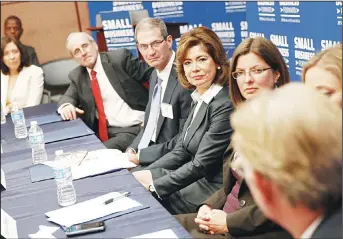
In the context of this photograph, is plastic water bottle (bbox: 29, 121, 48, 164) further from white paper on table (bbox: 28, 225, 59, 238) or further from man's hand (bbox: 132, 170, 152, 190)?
white paper on table (bbox: 28, 225, 59, 238)

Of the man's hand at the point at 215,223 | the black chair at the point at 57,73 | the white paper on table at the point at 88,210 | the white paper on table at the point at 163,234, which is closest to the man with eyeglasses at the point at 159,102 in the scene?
the man's hand at the point at 215,223

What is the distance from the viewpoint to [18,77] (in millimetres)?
5078

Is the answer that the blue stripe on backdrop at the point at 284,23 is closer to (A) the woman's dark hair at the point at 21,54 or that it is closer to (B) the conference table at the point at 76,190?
(B) the conference table at the point at 76,190

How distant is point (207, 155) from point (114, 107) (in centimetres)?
179

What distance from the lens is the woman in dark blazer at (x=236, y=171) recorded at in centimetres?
221

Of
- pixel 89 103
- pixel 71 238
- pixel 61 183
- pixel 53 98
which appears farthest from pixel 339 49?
pixel 53 98

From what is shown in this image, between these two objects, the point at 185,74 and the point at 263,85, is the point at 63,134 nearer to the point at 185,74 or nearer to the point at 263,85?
the point at 185,74

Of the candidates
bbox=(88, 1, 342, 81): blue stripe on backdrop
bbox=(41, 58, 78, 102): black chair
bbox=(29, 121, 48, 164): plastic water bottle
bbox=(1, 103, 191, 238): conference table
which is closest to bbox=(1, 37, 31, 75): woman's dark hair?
bbox=(41, 58, 78, 102): black chair

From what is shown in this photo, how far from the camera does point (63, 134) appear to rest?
3.52m

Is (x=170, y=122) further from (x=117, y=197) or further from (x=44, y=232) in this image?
(x=44, y=232)

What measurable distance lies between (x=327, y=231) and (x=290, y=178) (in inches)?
6.3

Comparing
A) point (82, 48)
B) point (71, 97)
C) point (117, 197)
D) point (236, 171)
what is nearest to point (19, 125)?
point (71, 97)

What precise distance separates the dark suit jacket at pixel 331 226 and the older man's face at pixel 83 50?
3.34 meters

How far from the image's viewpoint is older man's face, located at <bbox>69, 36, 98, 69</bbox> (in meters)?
4.22
